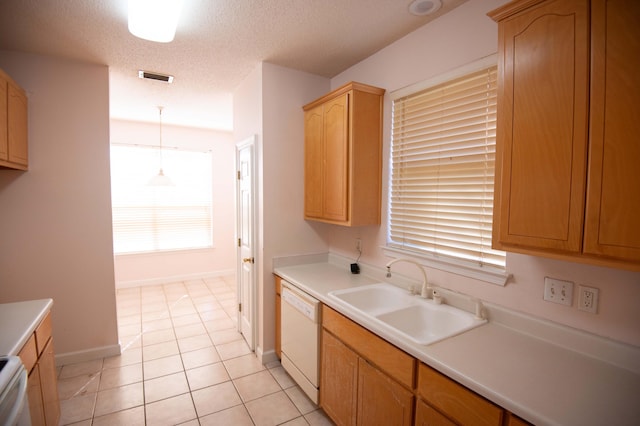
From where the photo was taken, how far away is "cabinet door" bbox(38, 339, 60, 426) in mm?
1703

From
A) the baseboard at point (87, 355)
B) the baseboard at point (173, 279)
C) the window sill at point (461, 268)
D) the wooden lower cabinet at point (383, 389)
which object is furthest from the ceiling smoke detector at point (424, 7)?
the baseboard at point (173, 279)

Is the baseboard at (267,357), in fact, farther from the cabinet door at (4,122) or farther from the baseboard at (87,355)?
the cabinet door at (4,122)

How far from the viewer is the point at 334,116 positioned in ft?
7.91

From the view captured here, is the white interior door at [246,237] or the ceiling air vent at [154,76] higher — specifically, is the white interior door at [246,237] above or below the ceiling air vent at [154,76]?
below

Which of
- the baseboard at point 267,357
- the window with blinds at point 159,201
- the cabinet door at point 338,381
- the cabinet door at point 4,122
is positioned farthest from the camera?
the window with blinds at point 159,201

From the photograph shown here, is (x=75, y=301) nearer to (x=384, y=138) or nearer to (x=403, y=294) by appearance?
(x=403, y=294)

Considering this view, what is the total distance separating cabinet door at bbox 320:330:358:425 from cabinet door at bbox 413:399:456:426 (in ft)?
1.48

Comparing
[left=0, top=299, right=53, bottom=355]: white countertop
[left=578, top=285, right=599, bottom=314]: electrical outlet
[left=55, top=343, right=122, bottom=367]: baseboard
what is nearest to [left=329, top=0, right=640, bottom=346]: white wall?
[left=578, top=285, right=599, bottom=314]: electrical outlet

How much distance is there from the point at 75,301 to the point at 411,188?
3.13 m

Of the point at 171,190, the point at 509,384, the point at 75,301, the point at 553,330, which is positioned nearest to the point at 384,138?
the point at 553,330

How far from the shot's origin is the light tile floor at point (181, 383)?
2143 millimetres

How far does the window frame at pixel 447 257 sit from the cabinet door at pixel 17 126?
2789 mm

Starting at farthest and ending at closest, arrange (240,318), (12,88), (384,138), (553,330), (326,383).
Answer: (240,318) < (384,138) < (12,88) < (326,383) < (553,330)

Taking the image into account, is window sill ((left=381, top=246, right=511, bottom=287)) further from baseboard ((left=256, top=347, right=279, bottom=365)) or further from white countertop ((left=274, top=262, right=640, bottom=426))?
baseboard ((left=256, top=347, right=279, bottom=365))
